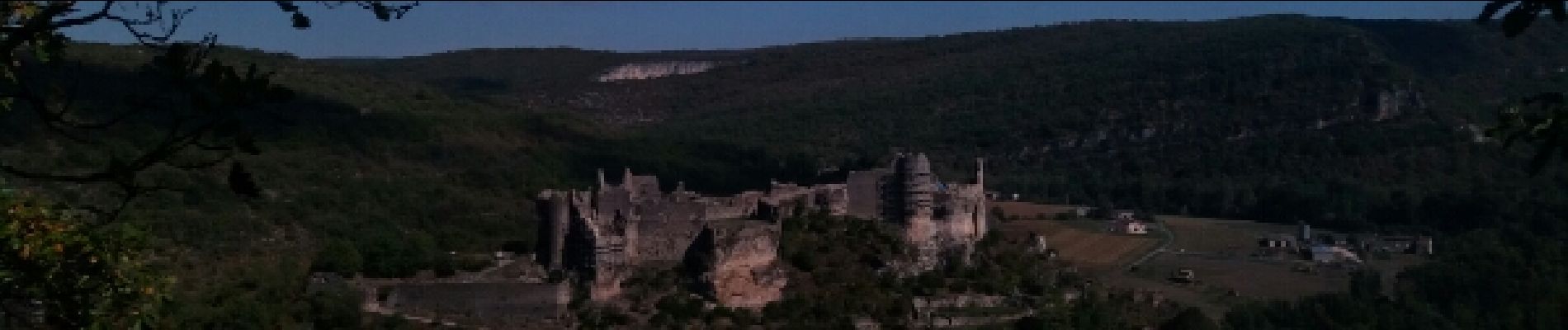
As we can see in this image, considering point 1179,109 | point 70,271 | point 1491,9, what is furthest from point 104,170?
point 1179,109

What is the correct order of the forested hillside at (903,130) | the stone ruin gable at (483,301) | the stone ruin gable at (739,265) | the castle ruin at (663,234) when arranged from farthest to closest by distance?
the forested hillside at (903,130) → the stone ruin gable at (739,265) → the castle ruin at (663,234) → the stone ruin gable at (483,301)

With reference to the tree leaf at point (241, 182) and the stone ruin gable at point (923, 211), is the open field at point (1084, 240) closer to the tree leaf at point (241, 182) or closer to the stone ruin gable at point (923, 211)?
the stone ruin gable at point (923, 211)

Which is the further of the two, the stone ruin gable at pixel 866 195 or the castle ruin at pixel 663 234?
the stone ruin gable at pixel 866 195

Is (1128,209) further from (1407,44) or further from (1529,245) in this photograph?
(1407,44)

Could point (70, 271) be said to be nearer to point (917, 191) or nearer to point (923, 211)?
point (917, 191)

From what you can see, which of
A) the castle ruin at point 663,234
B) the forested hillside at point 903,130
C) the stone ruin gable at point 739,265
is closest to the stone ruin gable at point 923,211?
the castle ruin at point 663,234

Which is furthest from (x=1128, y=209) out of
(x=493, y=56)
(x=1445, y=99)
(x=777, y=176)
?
(x=493, y=56)

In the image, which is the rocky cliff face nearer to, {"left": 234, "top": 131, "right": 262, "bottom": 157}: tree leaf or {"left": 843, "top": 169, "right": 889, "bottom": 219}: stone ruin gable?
{"left": 843, "top": 169, "right": 889, "bottom": 219}: stone ruin gable
